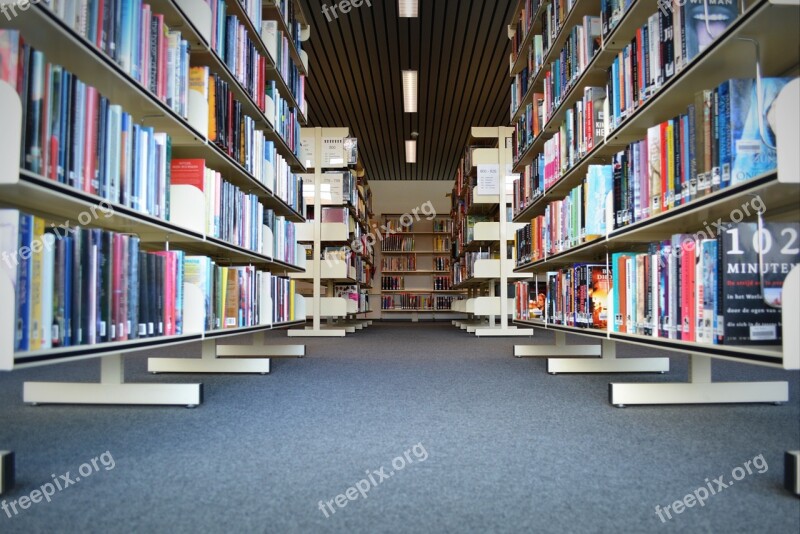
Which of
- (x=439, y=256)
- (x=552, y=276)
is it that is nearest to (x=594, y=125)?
(x=552, y=276)

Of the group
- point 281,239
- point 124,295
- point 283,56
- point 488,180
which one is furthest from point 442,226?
point 124,295

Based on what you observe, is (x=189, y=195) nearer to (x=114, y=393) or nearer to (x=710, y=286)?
(x=114, y=393)

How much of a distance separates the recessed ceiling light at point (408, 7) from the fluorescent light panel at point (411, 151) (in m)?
4.55

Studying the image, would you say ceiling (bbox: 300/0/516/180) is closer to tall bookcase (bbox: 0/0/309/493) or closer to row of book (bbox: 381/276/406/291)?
row of book (bbox: 381/276/406/291)

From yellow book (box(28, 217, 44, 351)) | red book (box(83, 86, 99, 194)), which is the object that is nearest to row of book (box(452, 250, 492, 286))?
red book (box(83, 86, 99, 194))

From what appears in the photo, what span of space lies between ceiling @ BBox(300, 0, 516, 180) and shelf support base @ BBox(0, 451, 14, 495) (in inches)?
228

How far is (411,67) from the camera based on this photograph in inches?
292

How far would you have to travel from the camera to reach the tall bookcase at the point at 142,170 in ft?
3.96

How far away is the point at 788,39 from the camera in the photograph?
1.36 meters

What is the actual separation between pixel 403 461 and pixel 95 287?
0.95m

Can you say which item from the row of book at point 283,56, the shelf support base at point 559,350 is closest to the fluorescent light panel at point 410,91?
the row of book at point 283,56

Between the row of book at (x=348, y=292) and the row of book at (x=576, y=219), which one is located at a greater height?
the row of book at (x=576, y=219)

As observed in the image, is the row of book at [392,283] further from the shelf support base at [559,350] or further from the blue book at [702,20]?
the blue book at [702,20]

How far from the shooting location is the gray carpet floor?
1.00 meters
